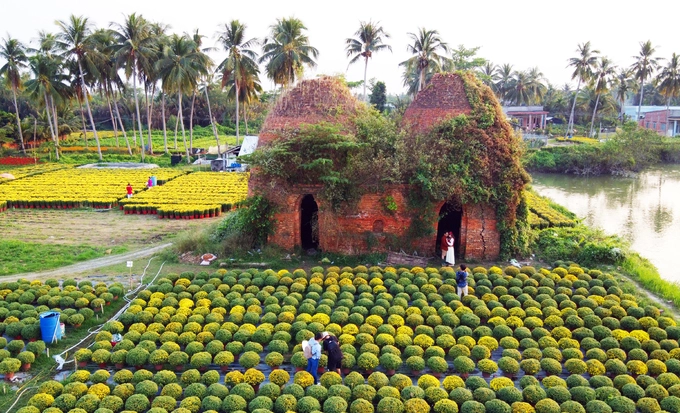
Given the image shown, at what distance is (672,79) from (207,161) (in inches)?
2236

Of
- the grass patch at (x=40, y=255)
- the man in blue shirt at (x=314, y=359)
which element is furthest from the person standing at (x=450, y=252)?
the grass patch at (x=40, y=255)

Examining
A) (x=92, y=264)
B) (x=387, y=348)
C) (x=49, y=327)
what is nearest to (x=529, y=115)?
(x=92, y=264)

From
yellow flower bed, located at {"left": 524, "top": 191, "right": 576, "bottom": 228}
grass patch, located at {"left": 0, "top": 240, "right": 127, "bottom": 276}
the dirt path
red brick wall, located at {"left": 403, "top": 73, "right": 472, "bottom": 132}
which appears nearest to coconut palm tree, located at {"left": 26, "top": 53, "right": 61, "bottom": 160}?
grass patch, located at {"left": 0, "top": 240, "right": 127, "bottom": 276}

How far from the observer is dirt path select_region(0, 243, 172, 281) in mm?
20844

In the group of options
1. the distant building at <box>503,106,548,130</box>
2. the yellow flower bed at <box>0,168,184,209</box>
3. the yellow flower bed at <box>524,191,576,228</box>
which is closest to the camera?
the yellow flower bed at <box>524,191,576,228</box>

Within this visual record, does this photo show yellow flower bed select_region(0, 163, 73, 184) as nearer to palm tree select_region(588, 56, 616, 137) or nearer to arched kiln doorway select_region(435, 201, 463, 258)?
arched kiln doorway select_region(435, 201, 463, 258)

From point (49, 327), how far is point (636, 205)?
38.8 m

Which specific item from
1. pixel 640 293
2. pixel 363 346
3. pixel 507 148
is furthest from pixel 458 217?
pixel 363 346

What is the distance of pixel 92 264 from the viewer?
73.3ft

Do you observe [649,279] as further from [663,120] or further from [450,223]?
[663,120]

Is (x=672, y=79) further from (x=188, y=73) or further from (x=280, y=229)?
(x=280, y=229)

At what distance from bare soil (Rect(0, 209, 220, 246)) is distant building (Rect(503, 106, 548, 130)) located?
62857mm

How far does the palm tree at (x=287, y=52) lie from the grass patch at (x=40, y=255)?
25.6 metres

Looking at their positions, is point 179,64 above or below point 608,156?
above
